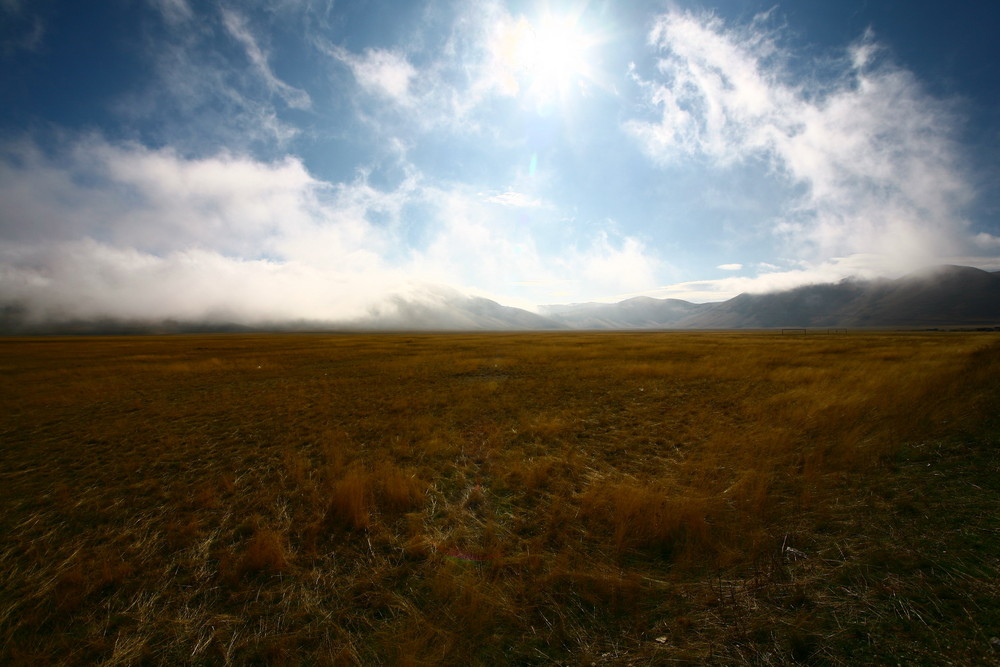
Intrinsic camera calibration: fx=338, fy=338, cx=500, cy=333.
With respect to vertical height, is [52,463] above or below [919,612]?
below

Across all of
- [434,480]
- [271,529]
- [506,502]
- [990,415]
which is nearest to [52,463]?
[271,529]

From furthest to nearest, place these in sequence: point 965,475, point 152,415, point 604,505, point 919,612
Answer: point 152,415, point 604,505, point 965,475, point 919,612

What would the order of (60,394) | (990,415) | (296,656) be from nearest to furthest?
(296,656) → (990,415) → (60,394)

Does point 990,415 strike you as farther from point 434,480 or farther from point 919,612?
point 434,480

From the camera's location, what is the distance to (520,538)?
5383 mm

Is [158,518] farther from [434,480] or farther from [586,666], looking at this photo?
[586,666]

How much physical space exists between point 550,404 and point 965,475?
992 centimetres

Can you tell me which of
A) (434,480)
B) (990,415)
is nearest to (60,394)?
(434,480)

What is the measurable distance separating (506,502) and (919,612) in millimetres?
5152

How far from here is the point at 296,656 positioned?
3529 mm

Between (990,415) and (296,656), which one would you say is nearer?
(296,656)

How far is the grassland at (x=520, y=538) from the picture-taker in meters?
3.45

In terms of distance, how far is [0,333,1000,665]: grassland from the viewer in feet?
11.3

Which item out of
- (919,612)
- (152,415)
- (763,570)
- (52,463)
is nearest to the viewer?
(919,612)
